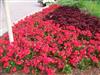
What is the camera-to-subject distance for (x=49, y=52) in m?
5.90

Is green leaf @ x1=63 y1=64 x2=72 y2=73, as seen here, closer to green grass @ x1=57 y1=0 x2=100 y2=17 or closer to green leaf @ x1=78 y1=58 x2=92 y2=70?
green leaf @ x1=78 y1=58 x2=92 y2=70

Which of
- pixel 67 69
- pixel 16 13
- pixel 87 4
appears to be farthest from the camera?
pixel 16 13

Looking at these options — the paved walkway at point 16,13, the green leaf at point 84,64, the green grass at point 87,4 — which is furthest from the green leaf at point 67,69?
the green grass at point 87,4

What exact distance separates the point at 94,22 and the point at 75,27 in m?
0.77

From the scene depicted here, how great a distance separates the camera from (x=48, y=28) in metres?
7.42

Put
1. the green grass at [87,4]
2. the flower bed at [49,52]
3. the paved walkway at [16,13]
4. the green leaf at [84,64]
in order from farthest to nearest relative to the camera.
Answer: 1. the paved walkway at [16,13]
2. the green grass at [87,4]
3. the green leaf at [84,64]
4. the flower bed at [49,52]

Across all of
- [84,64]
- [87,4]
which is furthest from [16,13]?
[84,64]

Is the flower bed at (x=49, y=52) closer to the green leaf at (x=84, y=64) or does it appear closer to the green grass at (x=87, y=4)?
the green leaf at (x=84, y=64)

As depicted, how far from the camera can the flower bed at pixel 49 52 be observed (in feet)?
18.1

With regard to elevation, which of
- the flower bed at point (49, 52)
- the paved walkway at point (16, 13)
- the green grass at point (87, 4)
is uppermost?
the flower bed at point (49, 52)

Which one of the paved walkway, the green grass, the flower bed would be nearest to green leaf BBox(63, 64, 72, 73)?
the flower bed

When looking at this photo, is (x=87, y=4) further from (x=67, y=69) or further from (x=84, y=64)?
(x=67, y=69)

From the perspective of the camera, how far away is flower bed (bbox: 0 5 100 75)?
552cm

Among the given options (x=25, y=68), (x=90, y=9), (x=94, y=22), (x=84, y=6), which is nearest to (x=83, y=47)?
(x=25, y=68)
